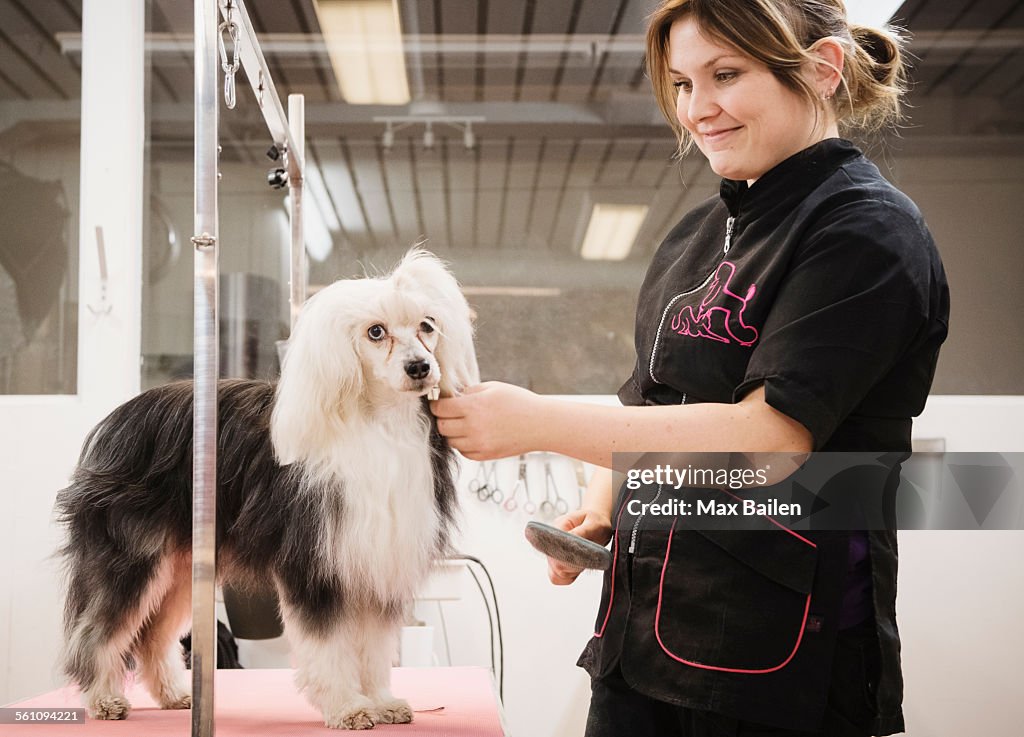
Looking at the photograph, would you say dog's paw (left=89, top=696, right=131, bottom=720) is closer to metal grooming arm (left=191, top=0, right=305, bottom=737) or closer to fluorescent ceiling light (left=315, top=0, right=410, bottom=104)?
metal grooming arm (left=191, top=0, right=305, bottom=737)

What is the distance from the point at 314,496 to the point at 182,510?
22 centimetres

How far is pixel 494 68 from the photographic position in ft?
10.2

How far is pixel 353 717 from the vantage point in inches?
48.8

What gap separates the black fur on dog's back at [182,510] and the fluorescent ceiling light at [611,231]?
1.81 metres

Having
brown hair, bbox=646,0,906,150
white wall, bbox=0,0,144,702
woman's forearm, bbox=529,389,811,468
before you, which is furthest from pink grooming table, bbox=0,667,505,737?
white wall, bbox=0,0,144,702

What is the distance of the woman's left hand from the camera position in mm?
903

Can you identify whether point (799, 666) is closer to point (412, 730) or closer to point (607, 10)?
point (412, 730)

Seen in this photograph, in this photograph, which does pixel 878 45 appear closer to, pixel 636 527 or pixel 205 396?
pixel 636 527

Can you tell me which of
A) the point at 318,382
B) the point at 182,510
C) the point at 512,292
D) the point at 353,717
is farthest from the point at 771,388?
the point at 512,292

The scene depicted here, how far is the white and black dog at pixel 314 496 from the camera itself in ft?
3.90

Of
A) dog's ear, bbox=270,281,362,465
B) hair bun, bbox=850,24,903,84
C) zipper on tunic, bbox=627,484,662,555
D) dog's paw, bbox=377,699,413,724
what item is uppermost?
hair bun, bbox=850,24,903,84

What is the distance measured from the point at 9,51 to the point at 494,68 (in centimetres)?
144

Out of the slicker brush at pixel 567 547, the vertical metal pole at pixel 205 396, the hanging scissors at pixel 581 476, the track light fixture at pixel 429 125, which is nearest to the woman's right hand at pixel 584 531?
the slicker brush at pixel 567 547

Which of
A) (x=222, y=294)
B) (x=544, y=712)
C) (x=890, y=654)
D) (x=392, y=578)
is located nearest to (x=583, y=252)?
(x=222, y=294)
